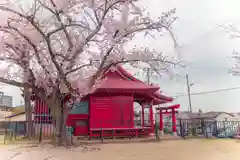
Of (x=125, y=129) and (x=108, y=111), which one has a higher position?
(x=108, y=111)

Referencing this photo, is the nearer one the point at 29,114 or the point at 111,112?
the point at 29,114

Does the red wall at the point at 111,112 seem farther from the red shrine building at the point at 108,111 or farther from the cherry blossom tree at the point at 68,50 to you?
the cherry blossom tree at the point at 68,50

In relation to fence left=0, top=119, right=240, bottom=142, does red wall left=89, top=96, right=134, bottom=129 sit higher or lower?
higher

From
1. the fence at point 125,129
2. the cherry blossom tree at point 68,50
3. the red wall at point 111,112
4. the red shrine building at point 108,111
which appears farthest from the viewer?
the red wall at point 111,112

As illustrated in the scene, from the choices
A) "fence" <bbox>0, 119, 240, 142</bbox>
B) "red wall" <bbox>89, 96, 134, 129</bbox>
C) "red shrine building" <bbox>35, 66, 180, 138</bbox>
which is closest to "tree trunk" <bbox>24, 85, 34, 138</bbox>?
"fence" <bbox>0, 119, 240, 142</bbox>

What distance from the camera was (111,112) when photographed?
307 inches

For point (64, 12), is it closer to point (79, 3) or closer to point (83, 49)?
point (79, 3)

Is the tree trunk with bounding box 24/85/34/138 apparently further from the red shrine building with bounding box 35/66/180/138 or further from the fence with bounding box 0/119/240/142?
the red shrine building with bounding box 35/66/180/138

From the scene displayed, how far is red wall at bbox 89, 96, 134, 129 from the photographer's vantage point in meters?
7.65

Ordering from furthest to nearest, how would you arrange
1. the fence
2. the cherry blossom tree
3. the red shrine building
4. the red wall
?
the red wall → the red shrine building → the fence → the cherry blossom tree

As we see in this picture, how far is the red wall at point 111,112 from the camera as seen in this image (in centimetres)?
765

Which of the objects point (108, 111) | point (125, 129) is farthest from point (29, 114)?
point (125, 129)

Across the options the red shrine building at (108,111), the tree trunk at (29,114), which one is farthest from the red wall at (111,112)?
the tree trunk at (29,114)

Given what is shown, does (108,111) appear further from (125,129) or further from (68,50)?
(68,50)
